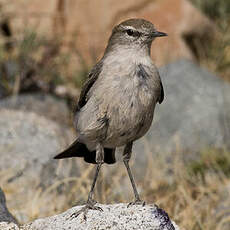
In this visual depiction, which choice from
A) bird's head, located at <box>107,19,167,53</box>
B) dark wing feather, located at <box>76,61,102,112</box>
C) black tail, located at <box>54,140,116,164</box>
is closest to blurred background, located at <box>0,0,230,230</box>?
black tail, located at <box>54,140,116,164</box>

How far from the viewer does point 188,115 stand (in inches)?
340

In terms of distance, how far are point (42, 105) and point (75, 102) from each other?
271 centimetres

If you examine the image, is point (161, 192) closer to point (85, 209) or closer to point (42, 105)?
point (42, 105)

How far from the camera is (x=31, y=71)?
888 centimetres

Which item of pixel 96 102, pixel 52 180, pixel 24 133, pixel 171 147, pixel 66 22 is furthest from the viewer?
pixel 66 22

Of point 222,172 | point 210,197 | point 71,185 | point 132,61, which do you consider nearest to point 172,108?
point 222,172

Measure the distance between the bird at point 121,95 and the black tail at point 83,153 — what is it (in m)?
0.23

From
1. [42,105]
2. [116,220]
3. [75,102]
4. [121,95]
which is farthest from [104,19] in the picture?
[116,220]

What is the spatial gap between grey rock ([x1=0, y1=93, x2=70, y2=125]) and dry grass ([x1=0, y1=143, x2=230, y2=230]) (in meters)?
1.39

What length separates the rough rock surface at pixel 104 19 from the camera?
1038cm

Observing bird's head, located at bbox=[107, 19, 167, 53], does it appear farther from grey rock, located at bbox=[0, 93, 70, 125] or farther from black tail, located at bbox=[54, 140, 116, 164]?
grey rock, located at bbox=[0, 93, 70, 125]

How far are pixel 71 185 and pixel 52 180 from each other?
0.24 meters

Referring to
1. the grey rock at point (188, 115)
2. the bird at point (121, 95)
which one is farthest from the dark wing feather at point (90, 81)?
the grey rock at point (188, 115)

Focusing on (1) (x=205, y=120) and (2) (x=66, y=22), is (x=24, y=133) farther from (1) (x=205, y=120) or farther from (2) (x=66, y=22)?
(2) (x=66, y=22)
